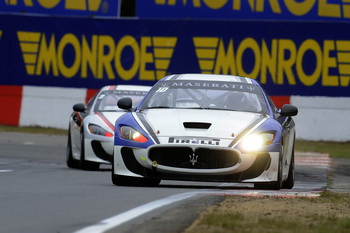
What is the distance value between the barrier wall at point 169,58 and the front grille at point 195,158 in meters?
13.7

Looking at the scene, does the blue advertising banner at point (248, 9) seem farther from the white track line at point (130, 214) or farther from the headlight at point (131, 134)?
the white track line at point (130, 214)

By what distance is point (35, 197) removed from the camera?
10.1 meters

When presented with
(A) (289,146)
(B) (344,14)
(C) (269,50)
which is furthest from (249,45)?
(A) (289,146)

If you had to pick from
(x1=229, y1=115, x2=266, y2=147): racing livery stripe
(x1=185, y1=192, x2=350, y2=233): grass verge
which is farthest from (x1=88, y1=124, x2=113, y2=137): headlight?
(x1=185, y1=192, x2=350, y2=233): grass verge

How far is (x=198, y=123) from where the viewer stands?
11.5m

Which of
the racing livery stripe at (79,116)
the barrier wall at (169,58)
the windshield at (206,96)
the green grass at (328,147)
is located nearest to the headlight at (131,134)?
the windshield at (206,96)

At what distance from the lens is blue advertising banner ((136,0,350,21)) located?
25766 mm

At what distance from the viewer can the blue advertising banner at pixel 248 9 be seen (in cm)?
2577

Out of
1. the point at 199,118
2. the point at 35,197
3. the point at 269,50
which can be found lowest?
the point at 35,197

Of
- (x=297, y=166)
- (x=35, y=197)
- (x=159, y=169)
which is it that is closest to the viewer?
(x=35, y=197)

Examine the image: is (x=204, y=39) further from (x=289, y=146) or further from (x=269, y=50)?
(x=289, y=146)

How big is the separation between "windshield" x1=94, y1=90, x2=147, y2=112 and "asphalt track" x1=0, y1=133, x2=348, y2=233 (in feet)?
4.29

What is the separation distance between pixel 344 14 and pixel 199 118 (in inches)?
580

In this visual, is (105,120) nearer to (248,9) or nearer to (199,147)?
(199,147)
